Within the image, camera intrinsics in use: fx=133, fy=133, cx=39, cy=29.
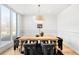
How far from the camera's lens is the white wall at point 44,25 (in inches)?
411

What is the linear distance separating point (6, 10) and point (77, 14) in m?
3.54

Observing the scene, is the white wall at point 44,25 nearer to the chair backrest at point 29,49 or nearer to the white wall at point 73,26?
the white wall at point 73,26

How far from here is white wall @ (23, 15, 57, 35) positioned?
10445 millimetres

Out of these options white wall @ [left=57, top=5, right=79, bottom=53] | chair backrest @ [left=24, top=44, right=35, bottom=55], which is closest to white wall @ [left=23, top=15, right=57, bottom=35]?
white wall @ [left=57, top=5, right=79, bottom=53]

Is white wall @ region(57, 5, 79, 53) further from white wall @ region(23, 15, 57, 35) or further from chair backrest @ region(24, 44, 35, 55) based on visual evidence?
white wall @ region(23, 15, 57, 35)

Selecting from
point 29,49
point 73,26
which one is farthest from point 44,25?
point 29,49

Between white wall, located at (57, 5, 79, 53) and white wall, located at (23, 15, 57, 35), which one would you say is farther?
white wall, located at (23, 15, 57, 35)

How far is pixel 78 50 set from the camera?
530cm

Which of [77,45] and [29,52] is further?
[77,45]

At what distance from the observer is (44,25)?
10.5 metres

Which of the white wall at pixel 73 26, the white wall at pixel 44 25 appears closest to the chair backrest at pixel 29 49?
the white wall at pixel 73 26
